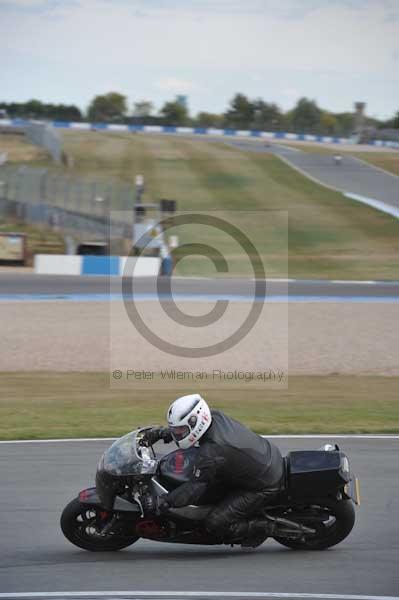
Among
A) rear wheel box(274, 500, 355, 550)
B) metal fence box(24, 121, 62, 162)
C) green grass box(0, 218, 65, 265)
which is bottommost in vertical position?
rear wheel box(274, 500, 355, 550)

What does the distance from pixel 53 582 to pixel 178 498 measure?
1078 millimetres

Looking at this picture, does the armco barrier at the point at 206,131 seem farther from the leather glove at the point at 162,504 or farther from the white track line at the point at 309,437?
the leather glove at the point at 162,504

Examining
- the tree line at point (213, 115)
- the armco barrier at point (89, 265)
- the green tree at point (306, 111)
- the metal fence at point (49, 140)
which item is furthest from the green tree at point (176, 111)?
the armco barrier at point (89, 265)

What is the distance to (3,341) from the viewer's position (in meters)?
18.2

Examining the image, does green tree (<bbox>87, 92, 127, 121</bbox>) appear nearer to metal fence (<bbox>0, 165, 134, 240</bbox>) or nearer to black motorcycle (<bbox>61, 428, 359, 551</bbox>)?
metal fence (<bbox>0, 165, 134, 240</bbox>)

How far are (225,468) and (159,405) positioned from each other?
6710 millimetres

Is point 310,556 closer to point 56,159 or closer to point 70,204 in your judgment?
point 70,204

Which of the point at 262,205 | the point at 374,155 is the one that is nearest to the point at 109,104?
the point at 374,155

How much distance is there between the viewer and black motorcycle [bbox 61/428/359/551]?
267 inches

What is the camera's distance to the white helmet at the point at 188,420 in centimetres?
655

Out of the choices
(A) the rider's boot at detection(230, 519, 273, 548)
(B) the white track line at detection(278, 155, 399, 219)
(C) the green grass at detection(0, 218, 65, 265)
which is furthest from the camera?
(B) the white track line at detection(278, 155, 399, 219)

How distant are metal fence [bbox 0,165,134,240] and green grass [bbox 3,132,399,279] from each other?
10.2 ft

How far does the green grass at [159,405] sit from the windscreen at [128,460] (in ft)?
15.5

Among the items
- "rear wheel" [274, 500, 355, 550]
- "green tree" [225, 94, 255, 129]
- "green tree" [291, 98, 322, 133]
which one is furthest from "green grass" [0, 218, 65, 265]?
"green tree" [291, 98, 322, 133]
